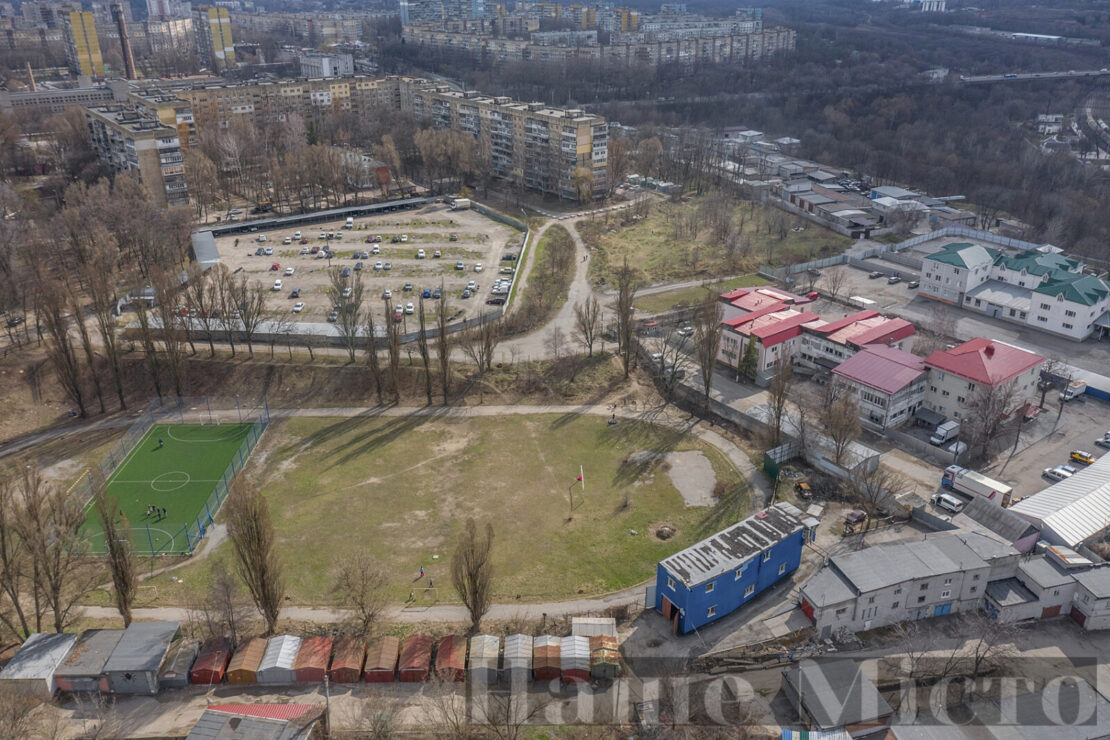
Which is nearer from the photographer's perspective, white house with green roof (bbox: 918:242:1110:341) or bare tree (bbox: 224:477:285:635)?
bare tree (bbox: 224:477:285:635)

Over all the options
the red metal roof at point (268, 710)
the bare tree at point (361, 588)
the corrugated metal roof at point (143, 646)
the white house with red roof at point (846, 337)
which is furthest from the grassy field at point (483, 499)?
the white house with red roof at point (846, 337)

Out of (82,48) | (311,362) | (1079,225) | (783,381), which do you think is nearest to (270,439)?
(311,362)

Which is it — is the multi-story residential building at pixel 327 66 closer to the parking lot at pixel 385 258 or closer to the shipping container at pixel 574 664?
the parking lot at pixel 385 258

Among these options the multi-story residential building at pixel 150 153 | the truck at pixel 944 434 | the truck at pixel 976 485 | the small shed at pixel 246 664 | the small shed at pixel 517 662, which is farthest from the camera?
the multi-story residential building at pixel 150 153

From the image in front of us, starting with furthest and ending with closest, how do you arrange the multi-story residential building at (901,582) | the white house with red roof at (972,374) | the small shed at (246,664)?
the white house with red roof at (972,374) < the multi-story residential building at (901,582) < the small shed at (246,664)

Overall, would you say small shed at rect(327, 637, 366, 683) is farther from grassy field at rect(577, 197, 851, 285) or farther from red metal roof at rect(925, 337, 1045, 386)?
grassy field at rect(577, 197, 851, 285)

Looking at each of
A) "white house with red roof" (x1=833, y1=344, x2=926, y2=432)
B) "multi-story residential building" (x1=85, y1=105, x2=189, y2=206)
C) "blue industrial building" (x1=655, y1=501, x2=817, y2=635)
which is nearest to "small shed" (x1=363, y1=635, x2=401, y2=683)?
"blue industrial building" (x1=655, y1=501, x2=817, y2=635)

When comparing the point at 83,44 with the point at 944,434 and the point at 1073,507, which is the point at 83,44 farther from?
the point at 1073,507
